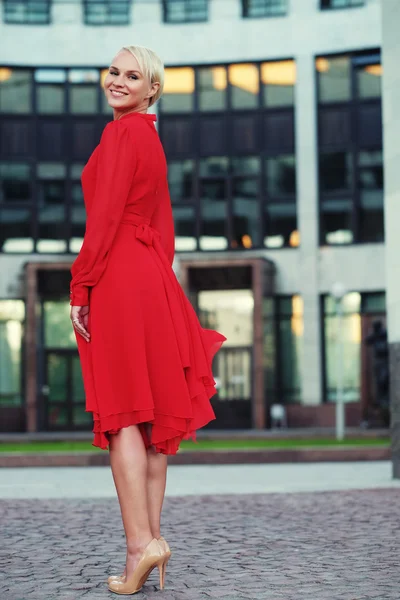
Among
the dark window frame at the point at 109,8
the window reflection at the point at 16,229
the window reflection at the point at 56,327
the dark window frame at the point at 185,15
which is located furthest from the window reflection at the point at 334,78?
the window reflection at the point at 56,327

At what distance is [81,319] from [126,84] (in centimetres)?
101

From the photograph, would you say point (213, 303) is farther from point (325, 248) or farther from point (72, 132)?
point (72, 132)

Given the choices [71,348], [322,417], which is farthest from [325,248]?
[71,348]

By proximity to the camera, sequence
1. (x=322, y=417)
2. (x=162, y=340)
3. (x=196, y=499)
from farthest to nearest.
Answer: (x=322, y=417) < (x=196, y=499) < (x=162, y=340)

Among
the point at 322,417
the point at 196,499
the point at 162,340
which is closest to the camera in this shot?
the point at 162,340

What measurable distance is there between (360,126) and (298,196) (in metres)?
2.56

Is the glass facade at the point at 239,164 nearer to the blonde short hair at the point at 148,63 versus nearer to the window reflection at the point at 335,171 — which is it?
the window reflection at the point at 335,171

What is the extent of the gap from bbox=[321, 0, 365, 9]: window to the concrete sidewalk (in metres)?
20.7

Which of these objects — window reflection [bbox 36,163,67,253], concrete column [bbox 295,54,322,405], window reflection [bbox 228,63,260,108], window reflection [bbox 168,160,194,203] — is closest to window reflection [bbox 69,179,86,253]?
window reflection [bbox 36,163,67,253]

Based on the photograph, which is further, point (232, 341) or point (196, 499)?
point (232, 341)

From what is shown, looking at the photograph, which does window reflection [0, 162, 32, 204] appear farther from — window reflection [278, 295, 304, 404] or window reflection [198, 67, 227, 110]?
window reflection [278, 295, 304, 404]

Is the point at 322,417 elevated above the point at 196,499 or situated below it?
below

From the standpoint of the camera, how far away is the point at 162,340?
4914 millimetres

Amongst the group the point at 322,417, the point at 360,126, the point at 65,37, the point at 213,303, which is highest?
the point at 65,37
